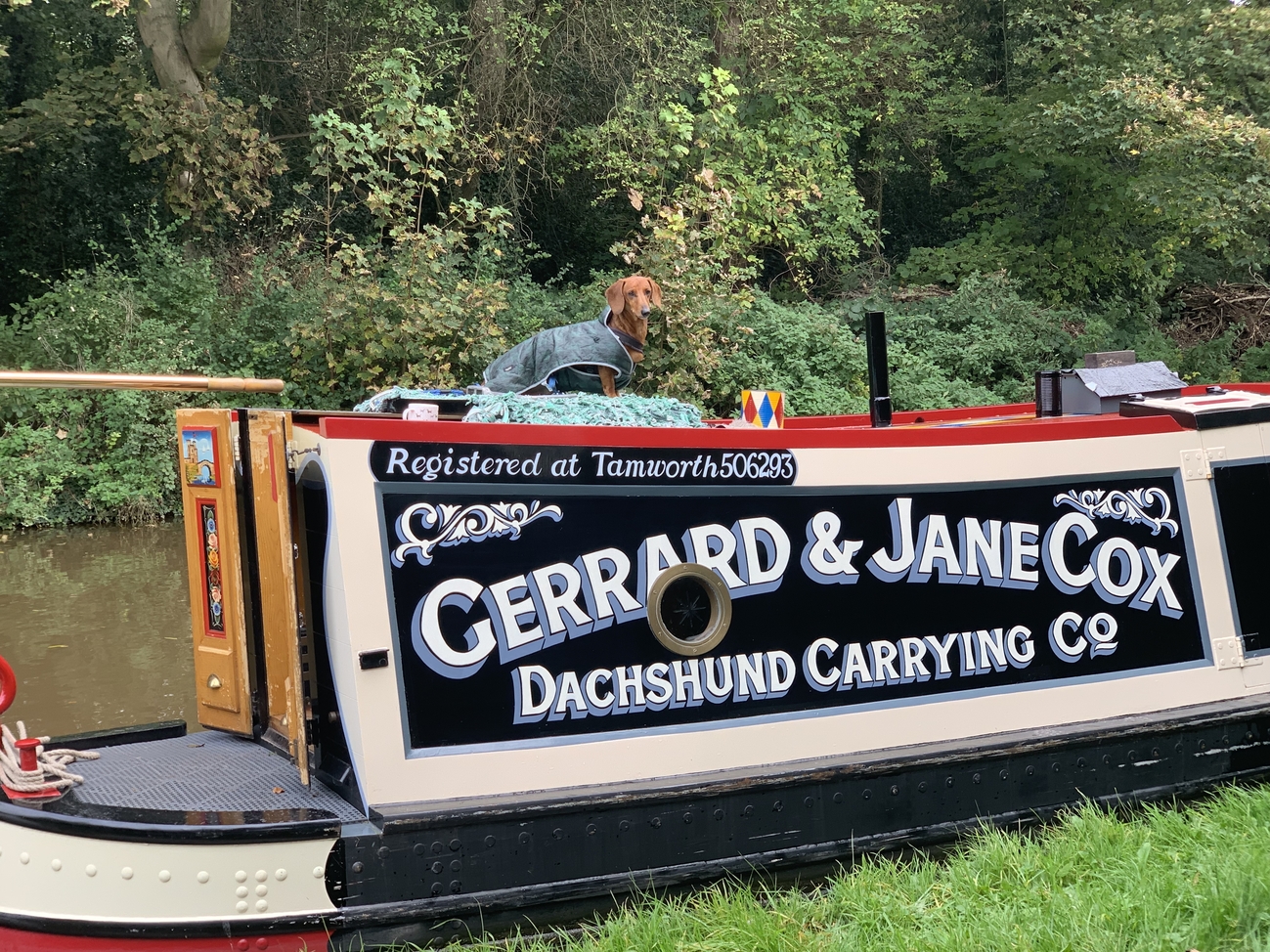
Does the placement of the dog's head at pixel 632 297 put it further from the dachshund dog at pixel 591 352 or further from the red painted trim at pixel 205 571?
the red painted trim at pixel 205 571

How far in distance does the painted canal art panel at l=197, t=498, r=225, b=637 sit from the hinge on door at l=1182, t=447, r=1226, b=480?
335 cm

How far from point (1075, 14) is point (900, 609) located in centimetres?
1321

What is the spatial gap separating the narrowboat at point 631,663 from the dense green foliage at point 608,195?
575 cm

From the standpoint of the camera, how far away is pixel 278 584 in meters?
3.37

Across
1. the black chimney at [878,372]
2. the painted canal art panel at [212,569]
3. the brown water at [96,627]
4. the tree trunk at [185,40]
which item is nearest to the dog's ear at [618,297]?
the black chimney at [878,372]

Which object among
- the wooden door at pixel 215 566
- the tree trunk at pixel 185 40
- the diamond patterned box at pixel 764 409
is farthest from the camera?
the tree trunk at pixel 185 40

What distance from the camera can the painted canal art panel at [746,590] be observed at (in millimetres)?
3078

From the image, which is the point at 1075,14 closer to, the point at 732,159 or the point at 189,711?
the point at 732,159

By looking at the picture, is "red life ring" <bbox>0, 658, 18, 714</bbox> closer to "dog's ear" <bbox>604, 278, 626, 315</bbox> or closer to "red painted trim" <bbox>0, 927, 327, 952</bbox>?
"red painted trim" <bbox>0, 927, 327, 952</bbox>

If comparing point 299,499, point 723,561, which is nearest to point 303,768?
point 299,499

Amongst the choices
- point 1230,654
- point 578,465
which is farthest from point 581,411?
point 1230,654

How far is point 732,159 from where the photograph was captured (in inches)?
511

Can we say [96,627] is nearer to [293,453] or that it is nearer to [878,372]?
[293,453]

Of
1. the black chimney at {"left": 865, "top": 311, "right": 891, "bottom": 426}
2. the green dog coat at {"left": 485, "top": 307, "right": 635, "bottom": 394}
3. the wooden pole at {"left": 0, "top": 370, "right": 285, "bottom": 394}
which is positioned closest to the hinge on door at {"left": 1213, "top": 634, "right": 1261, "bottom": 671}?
the black chimney at {"left": 865, "top": 311, "right": 891, "bottom": 426}
